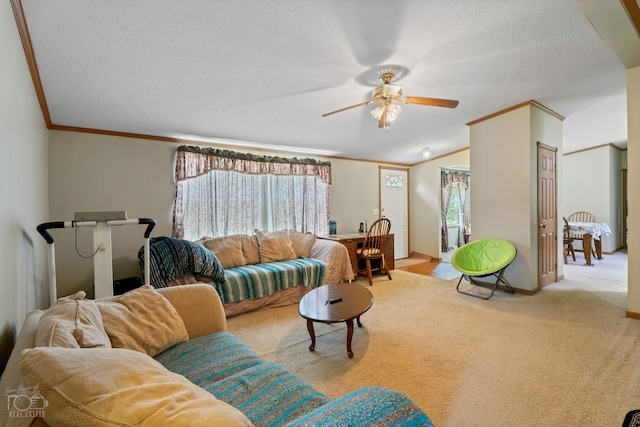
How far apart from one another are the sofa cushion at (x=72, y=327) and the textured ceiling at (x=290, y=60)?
1670mm

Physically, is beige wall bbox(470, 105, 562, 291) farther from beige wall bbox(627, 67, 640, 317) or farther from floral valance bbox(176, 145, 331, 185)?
floral valance bbox(176, 145, 331, 185)

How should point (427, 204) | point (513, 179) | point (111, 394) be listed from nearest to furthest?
point (111, 394) < point (513, 179) < point (427, 204)

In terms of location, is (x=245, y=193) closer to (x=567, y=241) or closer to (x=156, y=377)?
(x=156, y=377)

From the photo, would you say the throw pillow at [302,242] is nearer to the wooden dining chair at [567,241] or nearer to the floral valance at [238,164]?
the floral valance at [238,164]

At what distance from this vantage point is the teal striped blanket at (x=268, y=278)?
320 centimetres

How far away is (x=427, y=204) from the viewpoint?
627 cm

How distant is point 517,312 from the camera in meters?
3.16

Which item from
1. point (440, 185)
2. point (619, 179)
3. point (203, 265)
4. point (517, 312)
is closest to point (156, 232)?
point (203, 265)

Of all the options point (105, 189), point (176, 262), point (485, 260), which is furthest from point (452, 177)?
point (105, 189)

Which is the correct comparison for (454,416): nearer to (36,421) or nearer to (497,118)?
(36,421)

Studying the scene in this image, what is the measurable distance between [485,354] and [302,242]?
2.75 metres

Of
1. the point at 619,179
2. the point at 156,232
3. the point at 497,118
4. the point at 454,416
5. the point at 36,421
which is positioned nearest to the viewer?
the point at 36,421

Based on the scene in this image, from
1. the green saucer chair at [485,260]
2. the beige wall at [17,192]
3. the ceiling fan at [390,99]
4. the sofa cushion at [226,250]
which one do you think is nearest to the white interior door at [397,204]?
the green saucer chair at [485,260]

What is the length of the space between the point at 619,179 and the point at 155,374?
961cm
